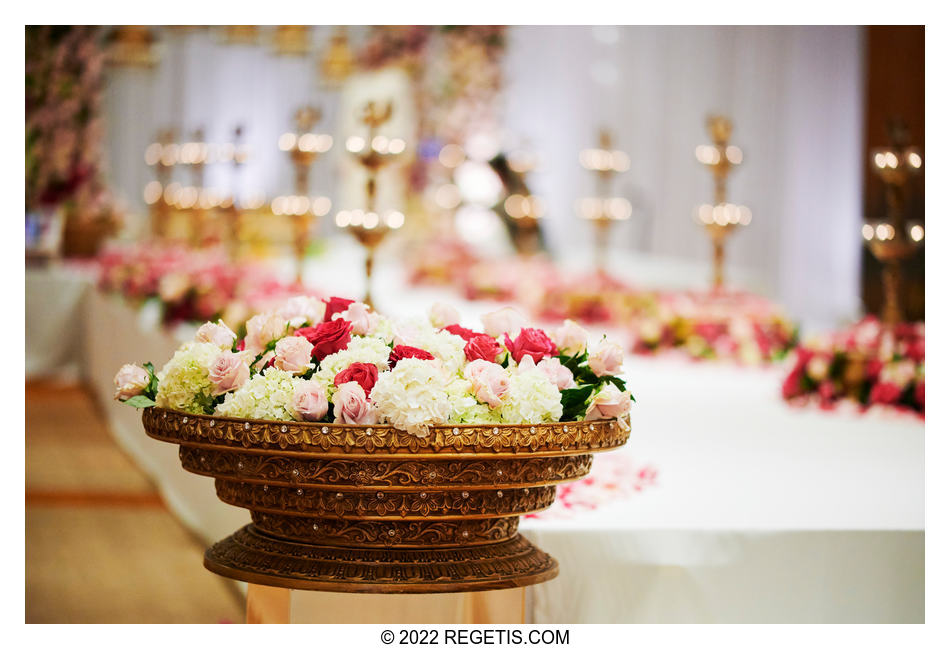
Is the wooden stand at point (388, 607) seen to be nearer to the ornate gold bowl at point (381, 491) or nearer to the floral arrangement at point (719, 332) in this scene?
the ornate gold bowl at point (381, 491)

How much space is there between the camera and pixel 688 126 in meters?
12.4

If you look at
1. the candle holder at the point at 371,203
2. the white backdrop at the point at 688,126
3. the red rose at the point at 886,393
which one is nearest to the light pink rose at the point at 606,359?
the candle holder at the point at 371,203

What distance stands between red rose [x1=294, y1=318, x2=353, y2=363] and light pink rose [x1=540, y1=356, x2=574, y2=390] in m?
0.33

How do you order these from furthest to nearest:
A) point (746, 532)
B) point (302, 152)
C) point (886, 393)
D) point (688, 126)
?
point (688, 126)
point (302, 152)
point (886, 393)
point (746, 532)

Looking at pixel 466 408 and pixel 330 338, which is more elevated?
pixel 330 338

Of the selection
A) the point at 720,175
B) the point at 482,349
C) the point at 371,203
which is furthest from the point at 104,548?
the point at 720,175

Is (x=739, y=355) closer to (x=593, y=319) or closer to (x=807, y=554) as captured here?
(x=593, y=319)

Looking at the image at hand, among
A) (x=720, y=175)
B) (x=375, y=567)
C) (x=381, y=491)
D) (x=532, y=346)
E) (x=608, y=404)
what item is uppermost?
(x=720, y=175)

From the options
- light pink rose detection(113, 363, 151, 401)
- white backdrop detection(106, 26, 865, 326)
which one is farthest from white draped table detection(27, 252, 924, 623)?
white backdrop detection(106, 26, 865, 326)

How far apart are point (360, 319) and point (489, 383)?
1.21 ft

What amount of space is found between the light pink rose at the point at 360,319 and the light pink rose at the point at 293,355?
0.16m

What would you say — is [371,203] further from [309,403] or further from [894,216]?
[309,403]

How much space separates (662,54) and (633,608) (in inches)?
405

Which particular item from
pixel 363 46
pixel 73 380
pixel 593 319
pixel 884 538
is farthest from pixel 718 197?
pixel 363 46
